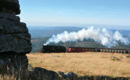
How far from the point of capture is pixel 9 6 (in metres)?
15.1

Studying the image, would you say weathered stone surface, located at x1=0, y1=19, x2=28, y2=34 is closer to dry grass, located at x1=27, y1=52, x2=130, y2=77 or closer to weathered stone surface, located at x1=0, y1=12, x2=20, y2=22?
weathered stone surface, located at x1=0, y1=12, x2=20, y2=22

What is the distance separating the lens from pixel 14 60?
13094 millimetres

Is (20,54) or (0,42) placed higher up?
(0,42)

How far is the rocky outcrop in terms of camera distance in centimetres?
1289

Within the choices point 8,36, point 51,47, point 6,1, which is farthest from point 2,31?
point 51,47

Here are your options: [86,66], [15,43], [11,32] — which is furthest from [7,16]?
[86,66]

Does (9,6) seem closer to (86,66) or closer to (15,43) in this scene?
(15,43)

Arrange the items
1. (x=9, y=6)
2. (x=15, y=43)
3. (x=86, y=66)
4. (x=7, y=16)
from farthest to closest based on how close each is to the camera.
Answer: (x=86, y=66), (x=9, y=6), (x=7, y=16), (x=15, y=43)

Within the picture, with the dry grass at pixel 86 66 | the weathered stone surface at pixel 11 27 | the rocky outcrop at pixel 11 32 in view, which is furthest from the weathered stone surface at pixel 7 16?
the dry grass at pixel 86 66

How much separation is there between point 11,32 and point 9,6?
115 inches

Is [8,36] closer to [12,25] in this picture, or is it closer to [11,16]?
[12,25]

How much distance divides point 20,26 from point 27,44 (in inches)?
63.9

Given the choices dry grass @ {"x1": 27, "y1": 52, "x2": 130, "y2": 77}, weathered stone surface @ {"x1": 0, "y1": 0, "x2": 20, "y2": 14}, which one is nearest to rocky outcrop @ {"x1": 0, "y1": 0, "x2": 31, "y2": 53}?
weathered stone surface @ {"x1": 0, "y1": 0, "x2": 20, "y2": 14}

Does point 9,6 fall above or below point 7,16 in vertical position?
above
